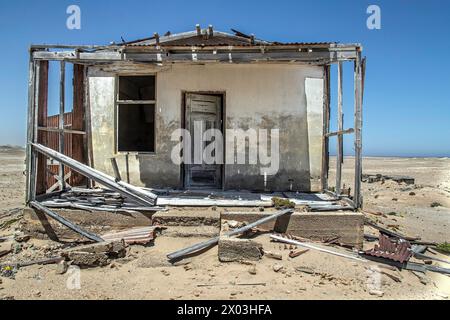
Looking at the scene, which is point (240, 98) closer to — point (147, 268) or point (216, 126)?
point (216, 126)

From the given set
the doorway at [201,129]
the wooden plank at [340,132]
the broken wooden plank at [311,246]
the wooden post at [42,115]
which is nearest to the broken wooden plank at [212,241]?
the broken wooden plank at [311,246]

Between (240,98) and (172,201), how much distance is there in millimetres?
3273

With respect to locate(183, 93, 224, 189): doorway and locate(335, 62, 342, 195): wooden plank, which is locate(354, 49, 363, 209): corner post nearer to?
locate(335, 62, 342, 195): wooden plank

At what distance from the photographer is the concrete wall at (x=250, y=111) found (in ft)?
27.5

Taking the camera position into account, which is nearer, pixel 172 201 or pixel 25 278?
pixel 25 278

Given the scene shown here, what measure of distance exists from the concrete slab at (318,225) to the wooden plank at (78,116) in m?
4.57

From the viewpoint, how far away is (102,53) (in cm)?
648

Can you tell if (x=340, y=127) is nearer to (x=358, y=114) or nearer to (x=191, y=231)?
(x=358, y=114)

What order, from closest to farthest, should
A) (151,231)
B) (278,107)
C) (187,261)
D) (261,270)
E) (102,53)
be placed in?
(261,270), (187,261), (151,231), (102,53), (278,107)

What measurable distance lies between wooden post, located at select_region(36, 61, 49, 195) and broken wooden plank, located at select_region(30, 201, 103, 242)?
24.3 inches

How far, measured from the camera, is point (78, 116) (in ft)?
27.6

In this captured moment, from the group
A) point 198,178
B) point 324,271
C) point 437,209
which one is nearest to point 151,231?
point 324,271

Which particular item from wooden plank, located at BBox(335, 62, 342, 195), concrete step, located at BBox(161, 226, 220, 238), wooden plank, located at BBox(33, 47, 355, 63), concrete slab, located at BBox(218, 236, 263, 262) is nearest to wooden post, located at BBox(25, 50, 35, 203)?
wooden plank, located at BBox(33, 47, 355, 63)

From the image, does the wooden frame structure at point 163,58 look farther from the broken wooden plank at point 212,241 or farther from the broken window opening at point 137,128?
the broken window opening at point 137,128
